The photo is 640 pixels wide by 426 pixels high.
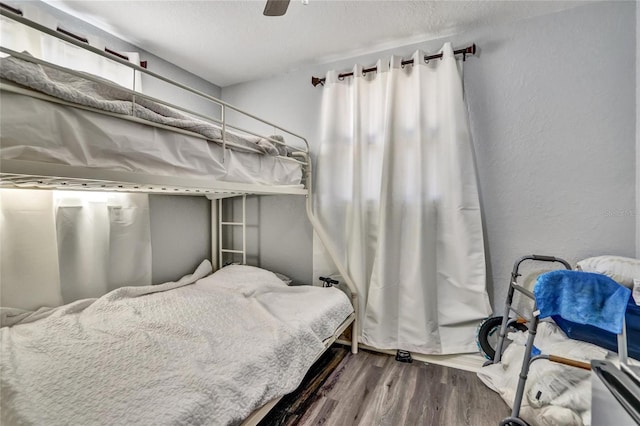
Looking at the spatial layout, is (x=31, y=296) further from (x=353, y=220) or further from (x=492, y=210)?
(x=492, y=210)

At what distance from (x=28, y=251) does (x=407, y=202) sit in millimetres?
2573

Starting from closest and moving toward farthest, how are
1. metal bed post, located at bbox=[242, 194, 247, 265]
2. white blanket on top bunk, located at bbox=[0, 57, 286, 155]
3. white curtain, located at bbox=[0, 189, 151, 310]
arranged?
white blanket on top bunk, located at bbox=[0, 57, 286, 155] < white curtain, located at bbox=[0, 189, 151, 310] < metal bed post, located at bbox=[242, 194, 247, 265]

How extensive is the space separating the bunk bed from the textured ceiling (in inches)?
→ 35.6

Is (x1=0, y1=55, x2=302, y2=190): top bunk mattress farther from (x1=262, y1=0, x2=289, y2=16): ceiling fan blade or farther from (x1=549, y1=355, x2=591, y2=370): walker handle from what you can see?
(x1=549, y1=355, x2=591, y2=370): walker handle

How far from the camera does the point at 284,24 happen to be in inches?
80.3

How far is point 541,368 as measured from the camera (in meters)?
1.50

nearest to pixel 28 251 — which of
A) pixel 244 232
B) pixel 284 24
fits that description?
pixel 244 232

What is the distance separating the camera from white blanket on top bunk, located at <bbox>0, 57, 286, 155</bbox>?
2.86 ft

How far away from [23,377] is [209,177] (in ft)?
3.63

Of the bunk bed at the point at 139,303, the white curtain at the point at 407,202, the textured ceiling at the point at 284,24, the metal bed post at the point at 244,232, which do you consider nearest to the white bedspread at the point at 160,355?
the bunk bed at the point at 139,303

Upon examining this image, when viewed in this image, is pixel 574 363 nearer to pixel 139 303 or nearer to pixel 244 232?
pixel 139 303

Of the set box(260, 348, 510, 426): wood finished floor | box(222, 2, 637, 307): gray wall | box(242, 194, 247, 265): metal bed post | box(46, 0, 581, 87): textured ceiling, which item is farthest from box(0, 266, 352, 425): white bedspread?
box(46, 0, 581, 87): textured ceiling

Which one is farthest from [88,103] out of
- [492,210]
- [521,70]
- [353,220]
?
[521,70]

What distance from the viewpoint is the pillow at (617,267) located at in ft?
4.96
